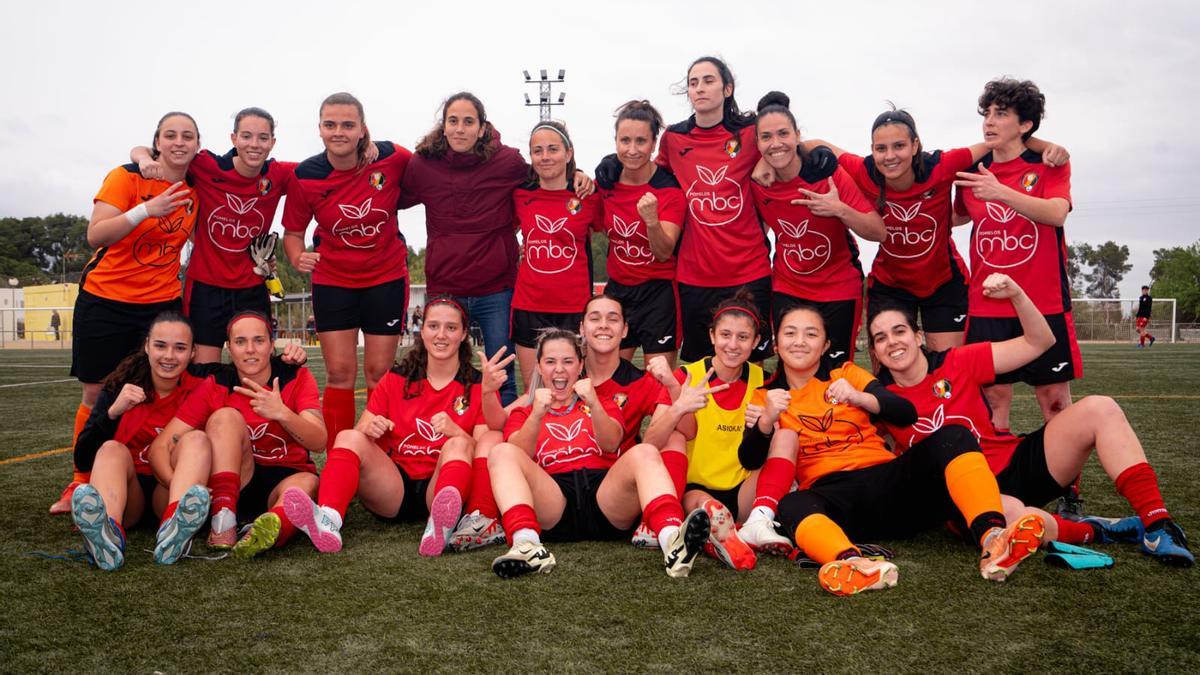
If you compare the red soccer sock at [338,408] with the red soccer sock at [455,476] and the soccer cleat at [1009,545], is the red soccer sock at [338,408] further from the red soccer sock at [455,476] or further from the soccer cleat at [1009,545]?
the soccer cleat at [1009,545]

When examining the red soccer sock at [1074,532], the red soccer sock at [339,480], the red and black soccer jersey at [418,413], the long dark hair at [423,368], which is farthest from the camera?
the long dark hair at [423,368]

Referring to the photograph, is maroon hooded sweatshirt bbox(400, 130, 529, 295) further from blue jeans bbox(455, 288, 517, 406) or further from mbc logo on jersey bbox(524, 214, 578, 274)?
mbc logo on jersey bbox(524, 214, 578, 274)

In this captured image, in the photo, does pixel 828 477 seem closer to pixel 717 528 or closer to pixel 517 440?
pixel 717 528

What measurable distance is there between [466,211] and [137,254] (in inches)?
69.0

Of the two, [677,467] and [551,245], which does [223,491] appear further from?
[551,245]

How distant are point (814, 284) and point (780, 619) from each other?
7.85ft

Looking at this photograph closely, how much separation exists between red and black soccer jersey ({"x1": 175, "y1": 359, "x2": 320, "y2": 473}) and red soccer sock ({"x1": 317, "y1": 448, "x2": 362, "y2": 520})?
418 millimetres

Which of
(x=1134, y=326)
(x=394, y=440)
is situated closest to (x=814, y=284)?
(x=394, y=440)

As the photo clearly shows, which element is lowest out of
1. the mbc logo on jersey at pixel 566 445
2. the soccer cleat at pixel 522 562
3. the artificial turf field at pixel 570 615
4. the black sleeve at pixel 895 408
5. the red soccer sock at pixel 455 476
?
the artificial turf field at pixel 570 615

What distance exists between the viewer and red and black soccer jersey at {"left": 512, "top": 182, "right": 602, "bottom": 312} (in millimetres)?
4766

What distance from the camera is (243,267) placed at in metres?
4.73

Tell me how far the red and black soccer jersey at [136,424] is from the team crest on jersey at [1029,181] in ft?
13.2

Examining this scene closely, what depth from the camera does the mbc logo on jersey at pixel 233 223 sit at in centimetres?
462

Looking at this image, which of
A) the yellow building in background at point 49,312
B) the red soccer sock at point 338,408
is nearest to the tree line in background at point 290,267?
the yellow building in background at point 49,312
